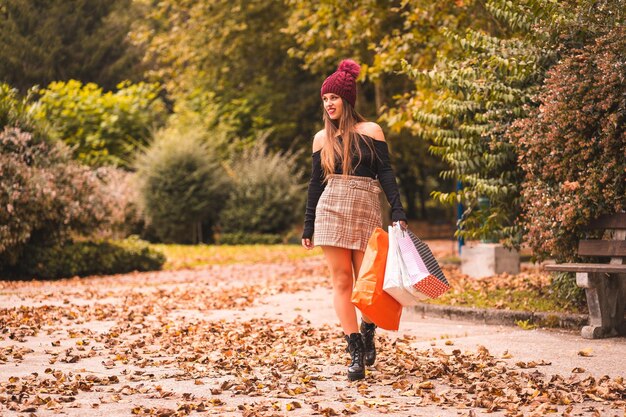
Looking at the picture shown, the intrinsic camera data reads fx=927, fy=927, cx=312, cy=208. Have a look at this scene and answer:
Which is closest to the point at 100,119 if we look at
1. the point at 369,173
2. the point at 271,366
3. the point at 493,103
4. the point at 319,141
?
the point at 493,103

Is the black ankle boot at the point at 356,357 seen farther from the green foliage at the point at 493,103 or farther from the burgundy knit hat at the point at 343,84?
the green foliage at the point at 493,103

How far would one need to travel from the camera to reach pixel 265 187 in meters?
29.0

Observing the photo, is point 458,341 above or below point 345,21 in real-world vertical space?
below

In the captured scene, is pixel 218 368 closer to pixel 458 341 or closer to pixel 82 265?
pixel 458 341

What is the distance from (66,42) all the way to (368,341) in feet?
60.5

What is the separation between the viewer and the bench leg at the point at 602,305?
342 inches

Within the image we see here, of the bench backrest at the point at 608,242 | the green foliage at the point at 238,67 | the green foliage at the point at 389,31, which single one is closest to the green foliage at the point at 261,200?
the green foliage at the point at 238,67

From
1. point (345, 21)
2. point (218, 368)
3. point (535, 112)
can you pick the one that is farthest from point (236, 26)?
point (218, 368)

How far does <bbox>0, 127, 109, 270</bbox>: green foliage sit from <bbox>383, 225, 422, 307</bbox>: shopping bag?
10.5 metres

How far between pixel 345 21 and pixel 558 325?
10.5 meters

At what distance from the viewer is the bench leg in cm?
869

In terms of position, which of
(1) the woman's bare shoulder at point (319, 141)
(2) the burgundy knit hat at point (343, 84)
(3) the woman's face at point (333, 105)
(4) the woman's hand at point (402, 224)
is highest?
(2) the burgundy knit hat at point (343, 84)

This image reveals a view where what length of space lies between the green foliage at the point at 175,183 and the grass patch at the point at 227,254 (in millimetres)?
1140

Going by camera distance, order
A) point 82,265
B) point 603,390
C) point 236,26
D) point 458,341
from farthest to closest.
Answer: point 236,26 < point 82,265 < point 458,341 < point 603,390
